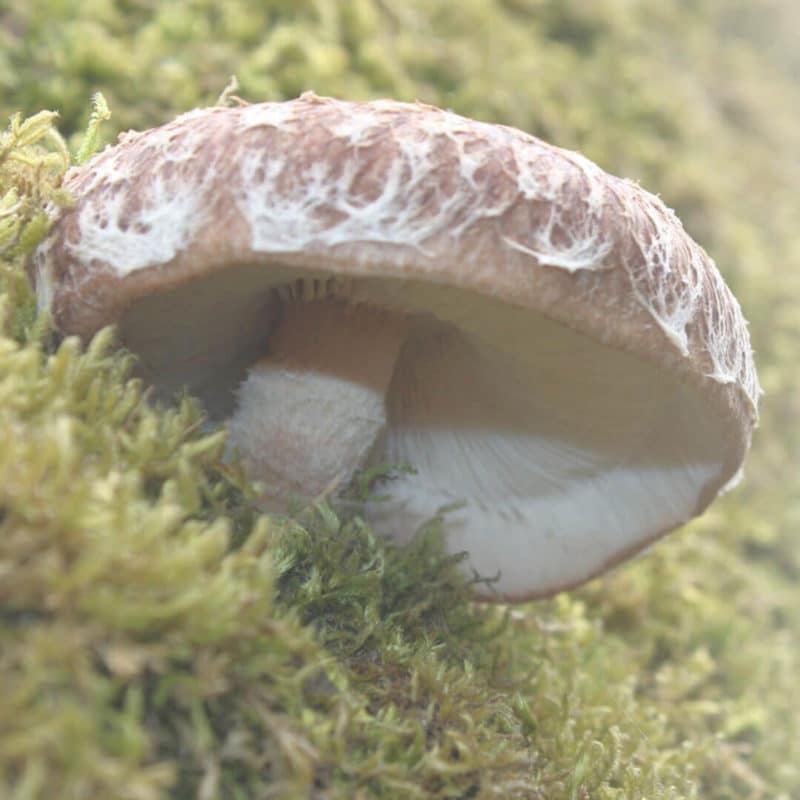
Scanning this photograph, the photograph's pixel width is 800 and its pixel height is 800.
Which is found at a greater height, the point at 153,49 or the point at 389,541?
the point at 153,49

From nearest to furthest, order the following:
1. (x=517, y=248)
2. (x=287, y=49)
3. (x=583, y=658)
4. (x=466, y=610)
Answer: (x=517, y=248), (x=466, y=610), (x=583, y=658), (x=287, y=49)

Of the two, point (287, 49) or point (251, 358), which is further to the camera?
point (287, 49)

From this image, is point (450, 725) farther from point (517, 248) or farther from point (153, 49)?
point (153, 49)

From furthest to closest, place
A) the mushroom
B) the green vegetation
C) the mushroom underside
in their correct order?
the mushroom underside → the mushroom → the green vegetation

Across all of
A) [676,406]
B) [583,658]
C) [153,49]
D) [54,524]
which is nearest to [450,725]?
[54,524]

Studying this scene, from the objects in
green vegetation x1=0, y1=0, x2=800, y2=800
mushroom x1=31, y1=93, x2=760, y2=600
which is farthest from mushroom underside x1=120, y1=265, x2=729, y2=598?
green vegetation x1=0, y1=0, x2=800, y2=800

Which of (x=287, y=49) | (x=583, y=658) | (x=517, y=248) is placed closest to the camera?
(x=517, y=248)

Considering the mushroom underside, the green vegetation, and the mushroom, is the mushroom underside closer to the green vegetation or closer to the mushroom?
the mushroom

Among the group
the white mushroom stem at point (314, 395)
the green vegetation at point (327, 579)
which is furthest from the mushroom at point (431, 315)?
the green vegetation at point (327, 579)

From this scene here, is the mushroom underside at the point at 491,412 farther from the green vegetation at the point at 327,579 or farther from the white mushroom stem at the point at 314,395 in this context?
the green vegetation at the point at 327,579
